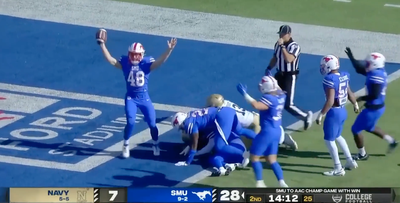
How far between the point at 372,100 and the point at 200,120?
2.92 meters

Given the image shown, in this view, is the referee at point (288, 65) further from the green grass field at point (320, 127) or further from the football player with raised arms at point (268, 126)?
the football player with raised arms at point (268, 126)

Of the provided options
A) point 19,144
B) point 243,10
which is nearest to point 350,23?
point 243,10

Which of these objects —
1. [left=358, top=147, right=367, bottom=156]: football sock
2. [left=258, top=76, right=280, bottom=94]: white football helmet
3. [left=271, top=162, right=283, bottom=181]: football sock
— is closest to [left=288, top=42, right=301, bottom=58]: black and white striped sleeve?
[left=358, top=147, right=367, bottom=156]: football sock

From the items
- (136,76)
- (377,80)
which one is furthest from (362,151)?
(136,76)

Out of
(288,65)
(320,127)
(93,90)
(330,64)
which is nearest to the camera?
(330,64)

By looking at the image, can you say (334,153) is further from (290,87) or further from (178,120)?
(178,120)

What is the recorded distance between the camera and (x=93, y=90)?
789 inches

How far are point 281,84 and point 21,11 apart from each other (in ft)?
30.8

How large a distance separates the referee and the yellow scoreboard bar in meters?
4.67

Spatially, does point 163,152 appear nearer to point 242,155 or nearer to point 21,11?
point 242,155

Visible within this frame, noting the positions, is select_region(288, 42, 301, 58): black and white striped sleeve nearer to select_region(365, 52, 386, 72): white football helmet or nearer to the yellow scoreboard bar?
select_region(365, 52, 386, 72): white football helmet

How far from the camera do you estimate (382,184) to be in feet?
52.3

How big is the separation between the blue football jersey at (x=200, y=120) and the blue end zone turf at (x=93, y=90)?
2.30 ft

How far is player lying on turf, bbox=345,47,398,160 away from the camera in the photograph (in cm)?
1638
